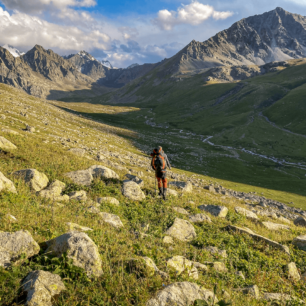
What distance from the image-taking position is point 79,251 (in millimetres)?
5457

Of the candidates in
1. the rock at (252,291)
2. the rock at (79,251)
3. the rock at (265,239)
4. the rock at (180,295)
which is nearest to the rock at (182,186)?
the rock at (265,239)

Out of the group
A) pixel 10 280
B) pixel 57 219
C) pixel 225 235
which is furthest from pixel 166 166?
pixel 10 280

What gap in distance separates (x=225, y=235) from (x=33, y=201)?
32.5 ft

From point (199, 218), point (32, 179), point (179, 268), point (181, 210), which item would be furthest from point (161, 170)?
point (179, 268)

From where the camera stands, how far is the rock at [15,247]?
4940 mm

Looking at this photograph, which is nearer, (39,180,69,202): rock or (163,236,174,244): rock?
(163,236,174,244): rock

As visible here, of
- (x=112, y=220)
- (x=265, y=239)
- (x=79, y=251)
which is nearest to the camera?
(x=79, y=251)

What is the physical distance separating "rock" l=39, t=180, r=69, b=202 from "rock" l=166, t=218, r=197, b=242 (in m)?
5.81

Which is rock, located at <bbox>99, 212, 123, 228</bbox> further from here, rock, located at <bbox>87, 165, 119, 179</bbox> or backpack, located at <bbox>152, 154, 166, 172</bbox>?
backpack, located at <bbox>152, 154, 166, 172</bbox>

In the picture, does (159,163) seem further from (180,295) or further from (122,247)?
(180,295)

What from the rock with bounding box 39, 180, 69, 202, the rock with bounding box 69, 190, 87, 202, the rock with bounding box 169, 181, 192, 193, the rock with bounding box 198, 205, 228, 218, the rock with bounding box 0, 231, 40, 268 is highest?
the rock with bounding box 0, 231, 40, 268

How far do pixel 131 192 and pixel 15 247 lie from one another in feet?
29.5

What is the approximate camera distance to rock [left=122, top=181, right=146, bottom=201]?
13.6 m

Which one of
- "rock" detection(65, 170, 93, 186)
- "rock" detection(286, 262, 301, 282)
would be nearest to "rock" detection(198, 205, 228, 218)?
"rock" detection(286, 262, 301, 282)
